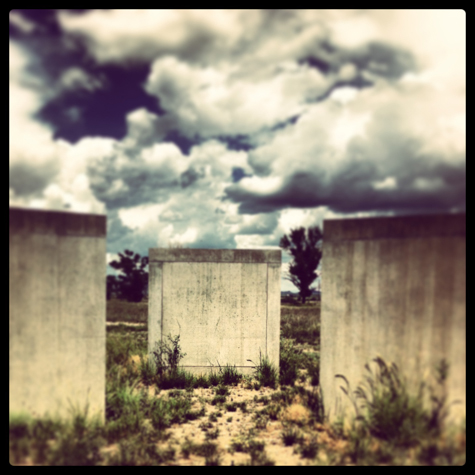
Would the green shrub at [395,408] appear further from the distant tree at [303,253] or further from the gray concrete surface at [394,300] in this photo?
the distant tree at [303,253]

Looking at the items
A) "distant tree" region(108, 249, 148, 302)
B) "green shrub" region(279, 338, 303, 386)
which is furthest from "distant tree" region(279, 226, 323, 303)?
"green shrub" region(279, 338, 303, 386)

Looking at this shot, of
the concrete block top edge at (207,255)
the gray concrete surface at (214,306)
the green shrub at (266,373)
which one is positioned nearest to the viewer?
the green shrub at (266,373)

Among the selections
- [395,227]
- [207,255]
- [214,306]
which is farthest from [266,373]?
[395,227]

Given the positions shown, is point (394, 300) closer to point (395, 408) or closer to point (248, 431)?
point (395, 408)

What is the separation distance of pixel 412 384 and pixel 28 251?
18.3ft

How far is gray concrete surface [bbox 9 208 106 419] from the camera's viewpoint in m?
4.38

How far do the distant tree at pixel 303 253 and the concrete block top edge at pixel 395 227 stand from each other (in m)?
30.1

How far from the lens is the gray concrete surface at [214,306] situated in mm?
8125

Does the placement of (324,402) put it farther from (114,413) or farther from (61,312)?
(61,312)

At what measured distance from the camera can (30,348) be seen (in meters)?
4.41

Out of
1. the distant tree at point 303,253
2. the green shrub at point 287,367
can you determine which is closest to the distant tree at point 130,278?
the distant tree at point 303,253

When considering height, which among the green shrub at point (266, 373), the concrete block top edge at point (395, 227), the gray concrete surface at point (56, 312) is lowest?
the green shrub at point (266, 373)

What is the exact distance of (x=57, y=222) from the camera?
4.60 m
